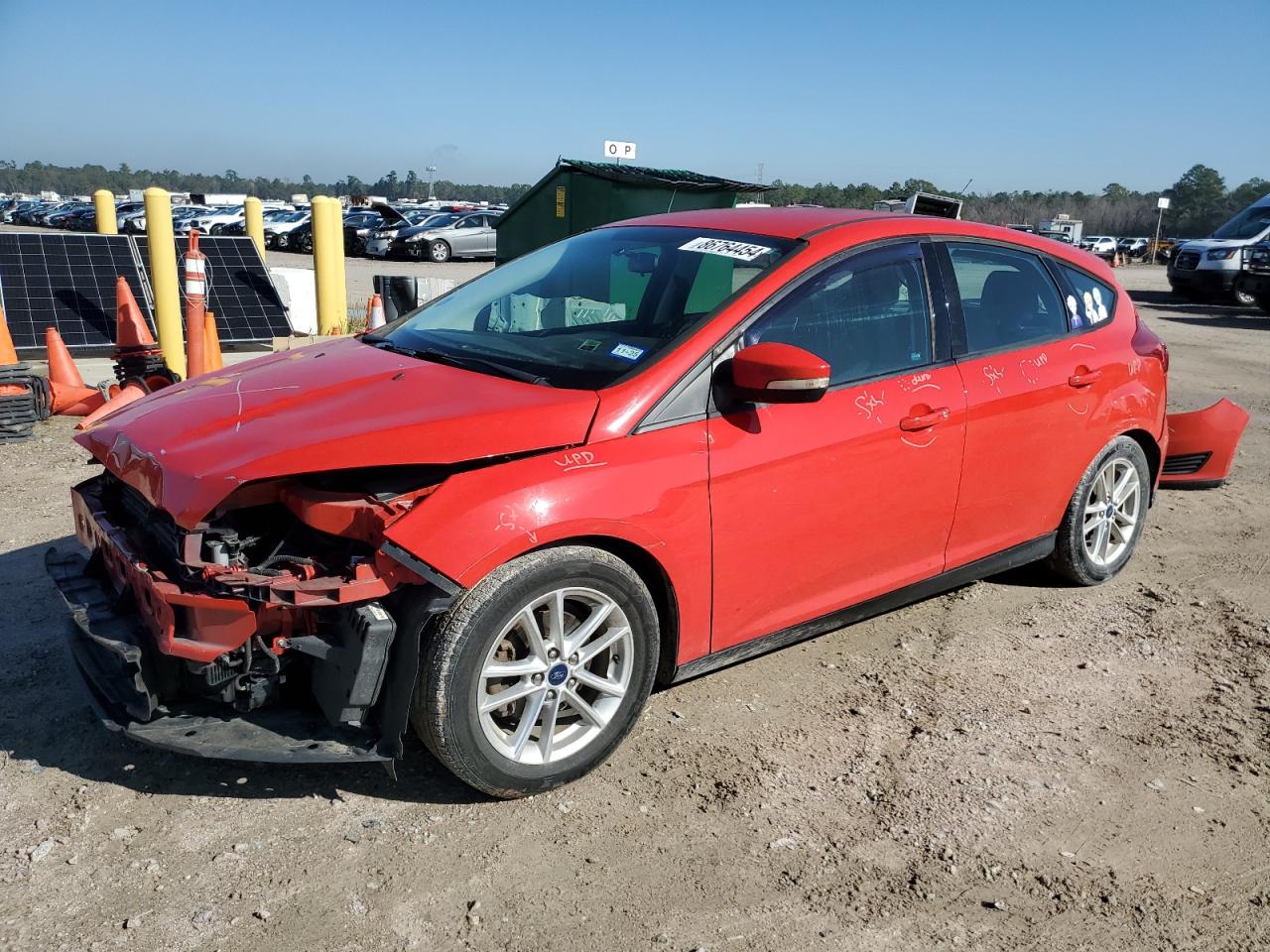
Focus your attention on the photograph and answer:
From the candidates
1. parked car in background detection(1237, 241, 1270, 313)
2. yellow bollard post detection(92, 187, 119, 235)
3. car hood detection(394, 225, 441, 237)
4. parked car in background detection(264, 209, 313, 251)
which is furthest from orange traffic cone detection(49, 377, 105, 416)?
parked car in background detection(264, 209, 313, 251)

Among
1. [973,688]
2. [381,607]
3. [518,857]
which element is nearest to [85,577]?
[381,607]

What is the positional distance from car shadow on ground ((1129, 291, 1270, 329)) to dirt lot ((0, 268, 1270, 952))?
15.6 m

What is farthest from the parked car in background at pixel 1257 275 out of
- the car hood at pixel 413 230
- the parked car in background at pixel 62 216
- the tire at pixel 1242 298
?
the parked car in background at pixel 62 216

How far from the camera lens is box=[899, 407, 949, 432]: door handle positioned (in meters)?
3.60

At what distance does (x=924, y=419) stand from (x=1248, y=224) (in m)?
21.9

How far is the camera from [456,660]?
8.95 feet

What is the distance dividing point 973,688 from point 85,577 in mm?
3186

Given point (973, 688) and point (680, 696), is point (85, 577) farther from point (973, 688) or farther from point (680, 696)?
point (973, 688)

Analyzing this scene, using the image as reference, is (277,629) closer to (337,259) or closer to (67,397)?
(67,397)

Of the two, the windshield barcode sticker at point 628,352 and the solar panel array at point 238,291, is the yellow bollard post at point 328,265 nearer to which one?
the solar panel array at point 238,291

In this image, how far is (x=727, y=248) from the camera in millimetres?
3689

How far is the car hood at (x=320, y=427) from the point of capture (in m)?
2.77

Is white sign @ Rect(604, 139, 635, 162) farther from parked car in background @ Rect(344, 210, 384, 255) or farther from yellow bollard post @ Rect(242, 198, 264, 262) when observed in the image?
parked car in background @ Rect(344, 210, 384, 255)

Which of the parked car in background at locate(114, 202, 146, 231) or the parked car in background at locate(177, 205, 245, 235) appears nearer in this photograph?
the parked car in background at locate(177, 205, 245, 235)
